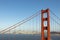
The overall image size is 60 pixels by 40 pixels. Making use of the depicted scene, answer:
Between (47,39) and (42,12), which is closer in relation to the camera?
(47,39)


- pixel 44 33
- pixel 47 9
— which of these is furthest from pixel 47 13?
pixel 44 33

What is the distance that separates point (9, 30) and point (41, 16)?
5.50 meters

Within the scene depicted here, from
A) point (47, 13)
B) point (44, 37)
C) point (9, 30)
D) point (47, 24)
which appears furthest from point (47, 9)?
point (9, 30)

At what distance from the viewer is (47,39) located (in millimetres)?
27781

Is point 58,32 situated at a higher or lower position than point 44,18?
lower

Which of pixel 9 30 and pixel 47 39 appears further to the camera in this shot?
pixel 9 30

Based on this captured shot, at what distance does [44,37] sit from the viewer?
28.2 meters

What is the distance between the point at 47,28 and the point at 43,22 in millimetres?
1315

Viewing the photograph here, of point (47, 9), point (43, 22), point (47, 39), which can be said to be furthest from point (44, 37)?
point (47, 9)

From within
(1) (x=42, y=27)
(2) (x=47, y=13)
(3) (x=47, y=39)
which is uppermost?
(2) (x=47, y=13)

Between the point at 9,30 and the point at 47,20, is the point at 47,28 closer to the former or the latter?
the point at 47,20

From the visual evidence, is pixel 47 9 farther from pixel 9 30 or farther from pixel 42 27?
pixel 9 30

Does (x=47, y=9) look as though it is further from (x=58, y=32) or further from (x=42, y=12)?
(x=58, y=32)

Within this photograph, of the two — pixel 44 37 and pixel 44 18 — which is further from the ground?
pixel 44 18
